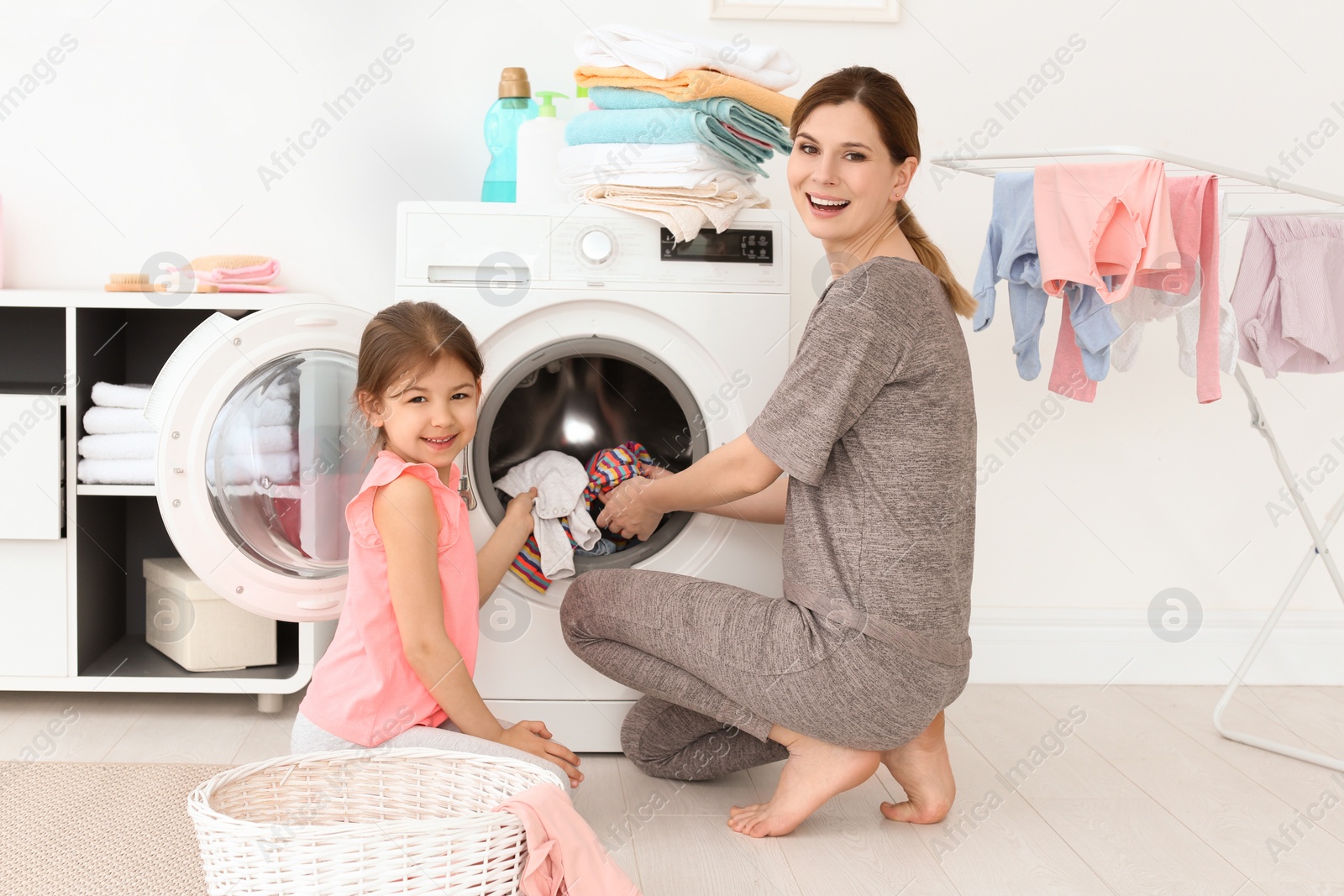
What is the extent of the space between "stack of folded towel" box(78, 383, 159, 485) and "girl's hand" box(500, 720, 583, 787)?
91 centimetres

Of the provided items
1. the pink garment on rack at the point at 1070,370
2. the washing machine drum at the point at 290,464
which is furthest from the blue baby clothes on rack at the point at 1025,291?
the washing machine drum at the point at 290,464

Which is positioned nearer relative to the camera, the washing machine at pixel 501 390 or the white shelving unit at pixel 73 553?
the washing machine at pixel 501 390

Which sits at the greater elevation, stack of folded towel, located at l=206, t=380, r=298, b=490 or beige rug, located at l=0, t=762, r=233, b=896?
stack of folded towel, located at l=206, t=380, r=298, b=490

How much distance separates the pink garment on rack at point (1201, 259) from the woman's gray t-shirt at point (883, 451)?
39 cm

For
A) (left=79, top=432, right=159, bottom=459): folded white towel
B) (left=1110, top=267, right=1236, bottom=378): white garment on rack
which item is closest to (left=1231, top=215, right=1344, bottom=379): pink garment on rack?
(left=1110, top=267, right=1236, bottom=378): white garment on rack

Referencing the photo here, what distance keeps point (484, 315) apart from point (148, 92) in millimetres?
1127

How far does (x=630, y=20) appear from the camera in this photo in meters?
2.35

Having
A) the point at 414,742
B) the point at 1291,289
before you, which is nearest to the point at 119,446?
the point at 414,742

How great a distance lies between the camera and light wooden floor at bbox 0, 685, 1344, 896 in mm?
1511

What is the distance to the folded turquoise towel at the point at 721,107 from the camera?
68.4 inches

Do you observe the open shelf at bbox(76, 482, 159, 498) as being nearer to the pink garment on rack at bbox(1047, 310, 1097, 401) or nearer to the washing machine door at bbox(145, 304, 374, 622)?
the washing machine door at bbox(145, 304, 374, 622)

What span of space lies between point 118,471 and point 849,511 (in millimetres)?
1348

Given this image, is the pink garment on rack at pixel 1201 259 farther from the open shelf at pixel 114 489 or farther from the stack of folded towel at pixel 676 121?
the open shelf at pixel 114 489

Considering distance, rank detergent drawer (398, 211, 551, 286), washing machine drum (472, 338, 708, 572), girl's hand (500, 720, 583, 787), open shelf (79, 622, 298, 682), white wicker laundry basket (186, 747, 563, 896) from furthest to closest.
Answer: open shelf (79, 622, 298, 682), washing machine drum (472, 338, 708, 572), detergent drawer (398, 211, 551, 286), girl's hand (500, 720, 583, 787), white wicker laundry basket (186, 747, 563, 896)
